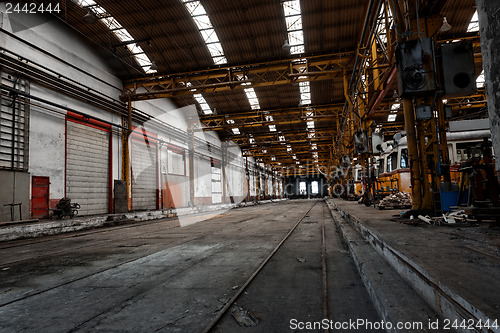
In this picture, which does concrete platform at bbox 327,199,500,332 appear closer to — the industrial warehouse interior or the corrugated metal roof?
the industrial warehouse interior

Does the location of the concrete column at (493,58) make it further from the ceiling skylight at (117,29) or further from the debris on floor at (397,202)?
the ceiling skylight at (117,29)

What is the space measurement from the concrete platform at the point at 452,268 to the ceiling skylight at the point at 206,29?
36.2 ft

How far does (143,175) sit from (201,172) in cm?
815

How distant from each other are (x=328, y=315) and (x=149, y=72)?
1494 cm

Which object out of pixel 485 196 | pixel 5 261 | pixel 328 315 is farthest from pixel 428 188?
pixel 5 261

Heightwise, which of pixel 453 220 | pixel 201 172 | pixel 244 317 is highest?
pixel 201 172

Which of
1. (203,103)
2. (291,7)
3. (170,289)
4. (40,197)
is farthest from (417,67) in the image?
(203,103)

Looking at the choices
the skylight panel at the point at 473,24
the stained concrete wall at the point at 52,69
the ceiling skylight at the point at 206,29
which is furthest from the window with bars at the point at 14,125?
the skylight panel at the point at 473,24

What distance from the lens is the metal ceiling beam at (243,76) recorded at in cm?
1375

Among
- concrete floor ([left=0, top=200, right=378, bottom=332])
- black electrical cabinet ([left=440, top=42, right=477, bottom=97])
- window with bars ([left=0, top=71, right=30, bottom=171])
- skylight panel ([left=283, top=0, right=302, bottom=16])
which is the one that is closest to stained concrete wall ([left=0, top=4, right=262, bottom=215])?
window with bars ([left=0, top=71, right=30, bottom=171])

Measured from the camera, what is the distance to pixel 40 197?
32.2 feet

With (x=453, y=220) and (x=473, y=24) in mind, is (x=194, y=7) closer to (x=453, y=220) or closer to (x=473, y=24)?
(x=453, y=220)

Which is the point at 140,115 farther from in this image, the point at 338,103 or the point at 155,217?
the point at 338,103

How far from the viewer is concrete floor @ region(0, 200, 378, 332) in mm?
2232
